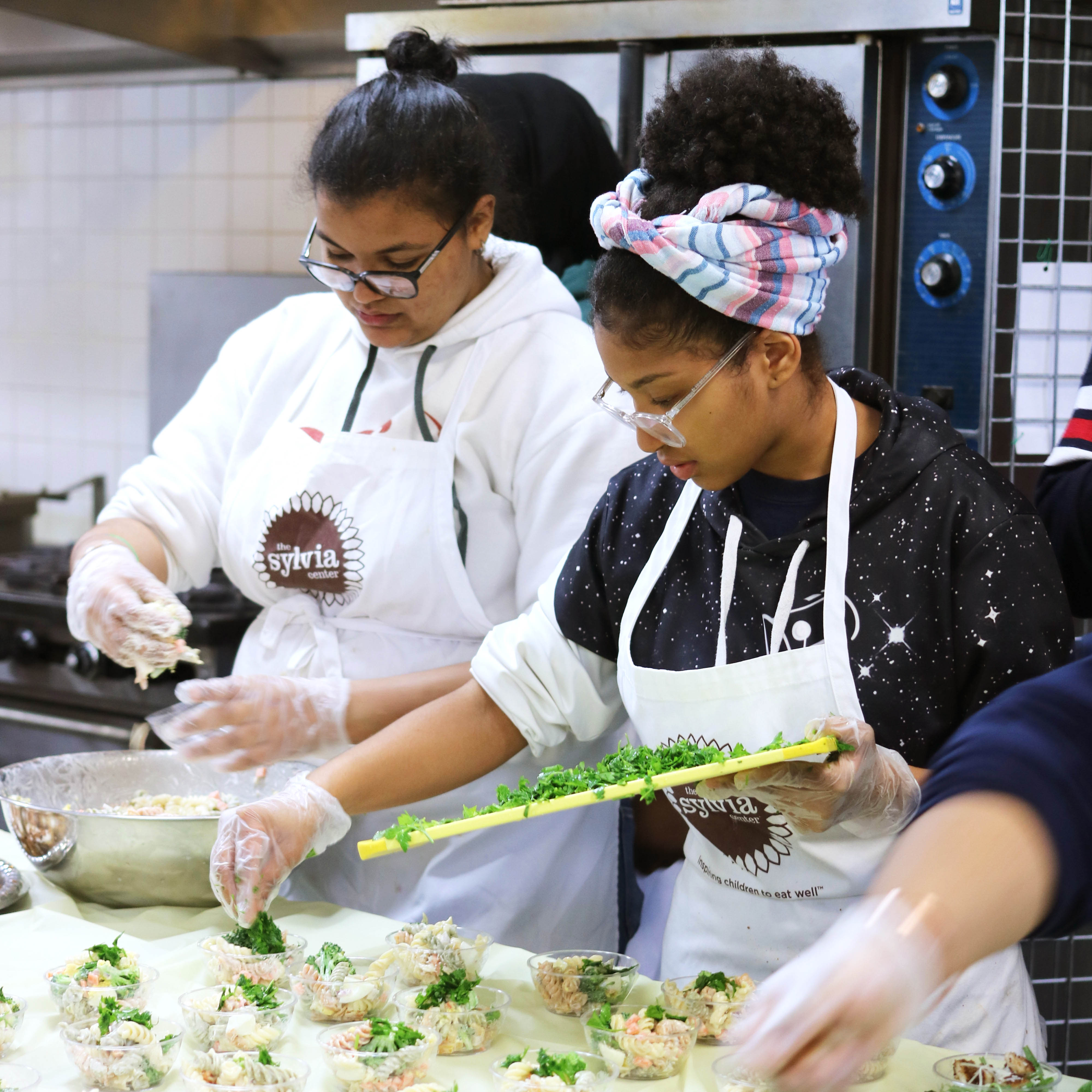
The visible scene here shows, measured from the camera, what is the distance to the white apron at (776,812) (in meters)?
1.44

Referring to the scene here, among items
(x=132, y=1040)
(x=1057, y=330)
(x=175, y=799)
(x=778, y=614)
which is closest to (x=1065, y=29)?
(x=1057, y=330)

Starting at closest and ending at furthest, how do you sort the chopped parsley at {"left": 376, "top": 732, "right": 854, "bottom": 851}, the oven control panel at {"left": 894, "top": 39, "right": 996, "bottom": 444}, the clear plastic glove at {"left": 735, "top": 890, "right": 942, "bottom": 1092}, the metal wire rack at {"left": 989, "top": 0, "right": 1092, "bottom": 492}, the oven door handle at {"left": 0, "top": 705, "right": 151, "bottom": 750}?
the clear plastic glove at {"left": 735, "top": 890, "right": 942, "bottom": 1092}, the chopped parsley at {"left": 376, "top": 732, "right": 854, "bottom": 851}, the metal wire rack at {"left": 989, "top": 0, "right": 1092, "bottom": 492}, the oven control panel at {"left": 894, "top": 39, "right": 996, "bottom": 444}, the oven door handle at {"left": 0, "top": 705, "right": 151, "bottom": 750}

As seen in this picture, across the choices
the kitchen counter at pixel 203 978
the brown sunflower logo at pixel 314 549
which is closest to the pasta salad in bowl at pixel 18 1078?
the kitchen counter at pixel 203 978

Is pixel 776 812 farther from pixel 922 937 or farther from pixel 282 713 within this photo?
pixel 922 937

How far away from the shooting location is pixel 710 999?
4.50ft

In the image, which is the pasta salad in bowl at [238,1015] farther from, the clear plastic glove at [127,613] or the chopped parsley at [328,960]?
the clear plastic glove at [127,613]

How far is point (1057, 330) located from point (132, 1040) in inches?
71.7

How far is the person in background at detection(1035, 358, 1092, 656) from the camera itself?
61.7 inches

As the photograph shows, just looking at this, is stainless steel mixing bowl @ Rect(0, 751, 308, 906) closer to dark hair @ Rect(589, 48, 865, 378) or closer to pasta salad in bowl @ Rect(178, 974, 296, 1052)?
pasta salad in bowl @ Rect(178, 974, 296, 1052)

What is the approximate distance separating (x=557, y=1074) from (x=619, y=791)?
28cm

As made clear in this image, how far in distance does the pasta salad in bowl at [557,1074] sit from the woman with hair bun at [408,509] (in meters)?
0.59

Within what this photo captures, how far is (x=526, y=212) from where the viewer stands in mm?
2406

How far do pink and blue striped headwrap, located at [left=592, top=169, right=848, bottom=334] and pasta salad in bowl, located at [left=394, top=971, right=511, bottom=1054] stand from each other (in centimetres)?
81

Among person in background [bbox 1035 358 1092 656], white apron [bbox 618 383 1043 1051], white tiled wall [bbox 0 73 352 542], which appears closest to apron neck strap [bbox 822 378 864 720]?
white apron [bbox 618 383 1043 1051]
